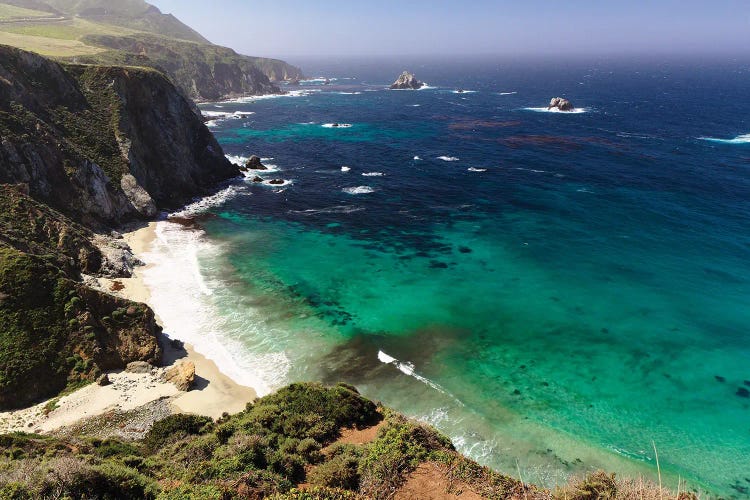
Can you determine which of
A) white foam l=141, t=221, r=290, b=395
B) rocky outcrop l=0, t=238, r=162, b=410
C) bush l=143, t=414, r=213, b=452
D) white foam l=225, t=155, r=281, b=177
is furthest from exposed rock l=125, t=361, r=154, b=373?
white foam l=225, t=155, r=281, b=177

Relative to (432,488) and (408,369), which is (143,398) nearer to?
(408,369)

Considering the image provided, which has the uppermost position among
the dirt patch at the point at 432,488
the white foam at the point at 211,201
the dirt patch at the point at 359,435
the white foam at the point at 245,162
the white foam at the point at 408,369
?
the white foam at the point at 245,162

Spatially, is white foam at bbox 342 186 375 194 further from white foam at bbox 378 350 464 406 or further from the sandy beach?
the sandy beach

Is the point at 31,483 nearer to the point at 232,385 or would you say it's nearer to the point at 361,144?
the point at 232,385

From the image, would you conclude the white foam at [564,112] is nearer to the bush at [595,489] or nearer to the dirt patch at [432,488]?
the bush at [595,489]

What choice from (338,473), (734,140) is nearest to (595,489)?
(338,473)

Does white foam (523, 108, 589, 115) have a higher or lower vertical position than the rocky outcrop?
higher

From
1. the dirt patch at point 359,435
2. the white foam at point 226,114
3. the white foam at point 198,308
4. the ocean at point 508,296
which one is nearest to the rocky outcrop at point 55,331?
the white foam at point 198,308
